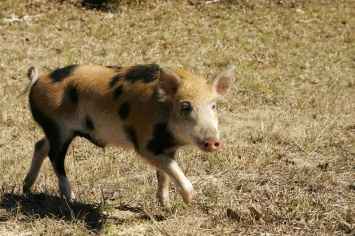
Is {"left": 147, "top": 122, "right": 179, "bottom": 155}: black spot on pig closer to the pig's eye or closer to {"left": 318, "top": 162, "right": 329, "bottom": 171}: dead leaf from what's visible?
the pig's eye

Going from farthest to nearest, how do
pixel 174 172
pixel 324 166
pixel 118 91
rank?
pixel 324 166 < pixel 118 91 < pixel 174 172

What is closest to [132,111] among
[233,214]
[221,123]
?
[233,214]

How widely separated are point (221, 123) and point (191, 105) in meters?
3.43

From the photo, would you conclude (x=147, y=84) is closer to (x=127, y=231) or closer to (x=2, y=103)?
(x=127, y=231)

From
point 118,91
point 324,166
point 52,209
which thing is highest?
point 118,91

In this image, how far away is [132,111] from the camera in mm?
4816

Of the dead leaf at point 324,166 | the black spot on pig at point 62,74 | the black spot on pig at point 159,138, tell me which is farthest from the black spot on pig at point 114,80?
the dead leaf at point 324,166

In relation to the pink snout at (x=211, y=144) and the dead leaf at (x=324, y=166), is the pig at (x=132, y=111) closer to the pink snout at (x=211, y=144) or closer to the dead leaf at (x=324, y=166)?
the pink snout at (x=211, y=144)

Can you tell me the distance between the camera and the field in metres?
4.58

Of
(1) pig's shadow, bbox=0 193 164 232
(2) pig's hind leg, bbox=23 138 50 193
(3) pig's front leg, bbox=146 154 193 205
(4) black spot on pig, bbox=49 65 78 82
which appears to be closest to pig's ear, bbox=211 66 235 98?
(3) pig's front leg, bbox=146 154 193 205

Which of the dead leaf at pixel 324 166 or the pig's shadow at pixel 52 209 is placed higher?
the dead leaf at pixel 324 166

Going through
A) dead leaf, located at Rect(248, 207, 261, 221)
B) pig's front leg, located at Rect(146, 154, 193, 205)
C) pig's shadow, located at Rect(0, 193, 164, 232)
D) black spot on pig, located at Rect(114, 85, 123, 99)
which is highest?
black spot on pig, located at Rect(114, 85, 123, 99)

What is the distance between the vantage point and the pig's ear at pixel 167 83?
463 centimetres

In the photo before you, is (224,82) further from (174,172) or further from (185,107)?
(174,172)
